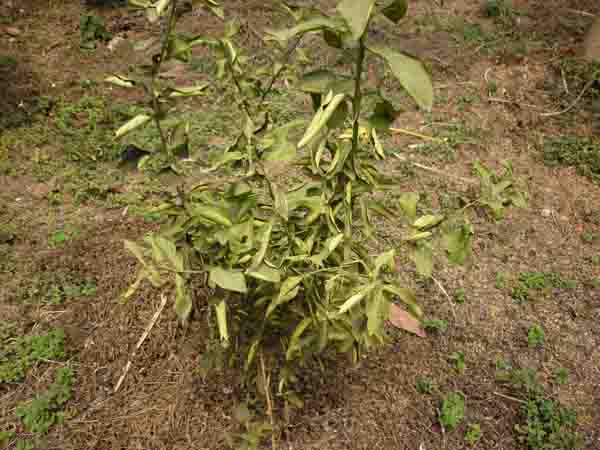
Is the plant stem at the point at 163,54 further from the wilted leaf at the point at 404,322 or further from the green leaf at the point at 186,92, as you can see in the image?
the wilted leaf at the point at 404,322

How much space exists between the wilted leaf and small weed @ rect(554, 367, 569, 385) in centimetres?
54

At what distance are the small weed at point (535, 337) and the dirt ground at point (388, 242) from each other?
0.08ft

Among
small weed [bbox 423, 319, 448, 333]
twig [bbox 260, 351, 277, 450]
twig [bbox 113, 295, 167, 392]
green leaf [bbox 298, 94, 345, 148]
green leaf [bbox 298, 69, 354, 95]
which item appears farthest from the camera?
small weed [bbox 423, 319, 448, 333]

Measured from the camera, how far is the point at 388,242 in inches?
109

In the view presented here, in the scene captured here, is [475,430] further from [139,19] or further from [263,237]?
[139,19]

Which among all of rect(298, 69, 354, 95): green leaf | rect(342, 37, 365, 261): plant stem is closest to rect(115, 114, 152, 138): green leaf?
rect(298, 69, 354, 95): green leaf

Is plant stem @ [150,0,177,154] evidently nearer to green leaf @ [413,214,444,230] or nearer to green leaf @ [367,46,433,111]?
green leaf @ [367,46,433,111]

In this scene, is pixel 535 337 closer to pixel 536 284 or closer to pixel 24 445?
pixel 536 284

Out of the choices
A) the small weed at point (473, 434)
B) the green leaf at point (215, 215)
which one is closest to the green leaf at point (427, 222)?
the green leaf at point (215, 215)

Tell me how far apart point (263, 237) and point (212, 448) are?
3.08 ft

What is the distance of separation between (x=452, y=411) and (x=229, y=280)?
122cm

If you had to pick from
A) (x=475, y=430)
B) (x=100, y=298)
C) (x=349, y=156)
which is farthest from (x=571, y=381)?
(x=100, y=298)

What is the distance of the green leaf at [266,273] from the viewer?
126 centimetres

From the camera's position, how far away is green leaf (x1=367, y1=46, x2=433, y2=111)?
0.90 metres
